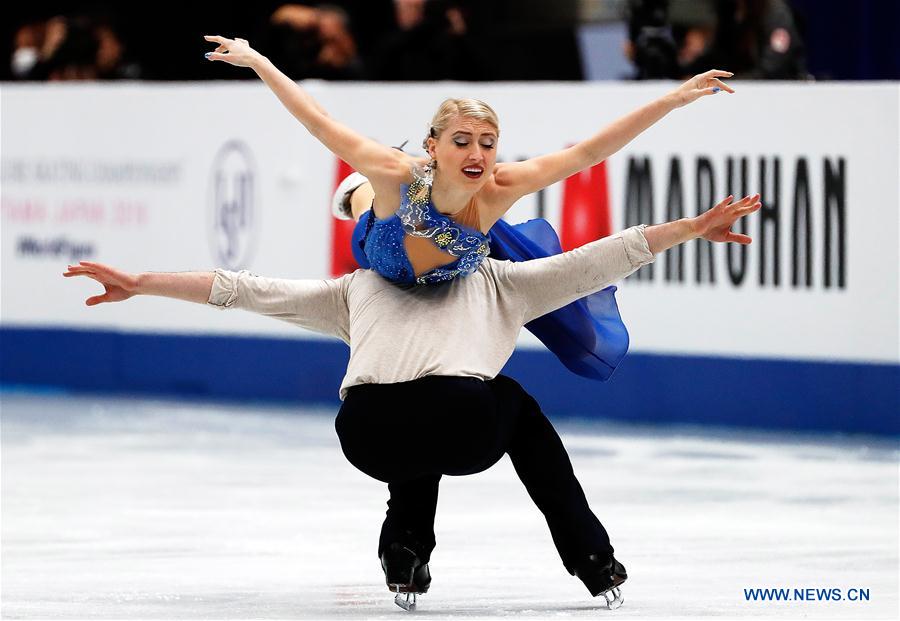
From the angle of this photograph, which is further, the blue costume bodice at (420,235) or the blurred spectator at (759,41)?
the blurred spectator at (759,41)

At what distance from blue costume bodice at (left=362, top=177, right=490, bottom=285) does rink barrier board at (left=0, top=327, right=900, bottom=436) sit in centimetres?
394

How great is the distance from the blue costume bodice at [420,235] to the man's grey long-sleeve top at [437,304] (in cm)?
4

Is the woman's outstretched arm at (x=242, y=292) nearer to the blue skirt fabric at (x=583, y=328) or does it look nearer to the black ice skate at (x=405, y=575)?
the blue skirt fabric at (x=583, y=328)

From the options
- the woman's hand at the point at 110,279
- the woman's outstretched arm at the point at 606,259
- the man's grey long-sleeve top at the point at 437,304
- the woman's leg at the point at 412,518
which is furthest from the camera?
the woman's leg at the point at 412,518

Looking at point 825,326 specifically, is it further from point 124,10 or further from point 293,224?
point 124,10

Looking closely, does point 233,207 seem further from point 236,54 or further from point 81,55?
point 236,54

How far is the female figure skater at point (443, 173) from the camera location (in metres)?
4.32

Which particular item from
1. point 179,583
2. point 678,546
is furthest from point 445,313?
point 678,546

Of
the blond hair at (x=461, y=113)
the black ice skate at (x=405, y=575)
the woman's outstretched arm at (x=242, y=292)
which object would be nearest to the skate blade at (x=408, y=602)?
the black ice skate at (x=405, y=575)

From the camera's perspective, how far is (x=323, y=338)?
30.2 feet

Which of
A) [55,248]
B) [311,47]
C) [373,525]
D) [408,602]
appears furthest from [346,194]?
[55,248]

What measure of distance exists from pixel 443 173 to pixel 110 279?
822 millimetres

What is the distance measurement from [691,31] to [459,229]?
250 inches

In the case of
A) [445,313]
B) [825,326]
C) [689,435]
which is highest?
[445,313]
